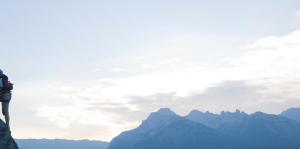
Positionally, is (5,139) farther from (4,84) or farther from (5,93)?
(4,84)

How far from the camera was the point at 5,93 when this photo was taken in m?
19.5

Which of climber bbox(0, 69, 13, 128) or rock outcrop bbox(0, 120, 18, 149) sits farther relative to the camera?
climber bbox(0, 69, 13, 128)

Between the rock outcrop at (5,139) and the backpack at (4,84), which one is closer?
the rock outcrop at (5,139)

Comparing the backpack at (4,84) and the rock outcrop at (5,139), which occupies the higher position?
the backpack at (4,84)

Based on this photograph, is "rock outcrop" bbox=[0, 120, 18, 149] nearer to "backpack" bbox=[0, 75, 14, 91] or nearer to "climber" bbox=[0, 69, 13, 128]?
"climber" bbox=[0, 69, 13, 128]

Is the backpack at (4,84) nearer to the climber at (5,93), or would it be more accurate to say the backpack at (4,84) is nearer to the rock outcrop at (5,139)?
the climber at (5,93)

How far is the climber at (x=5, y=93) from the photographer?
63.0 feet

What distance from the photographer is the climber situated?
19.2 m

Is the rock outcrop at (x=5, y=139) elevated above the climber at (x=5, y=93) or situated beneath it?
situated beneath

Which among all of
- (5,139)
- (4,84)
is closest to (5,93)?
(4,84)

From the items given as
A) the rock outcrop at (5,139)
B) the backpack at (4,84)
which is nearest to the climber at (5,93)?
the backpack at (4,84)

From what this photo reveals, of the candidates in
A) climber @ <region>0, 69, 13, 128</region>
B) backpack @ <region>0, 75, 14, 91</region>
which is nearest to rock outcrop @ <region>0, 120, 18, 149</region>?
climber @ <region>0, 69, 13, 128</region>

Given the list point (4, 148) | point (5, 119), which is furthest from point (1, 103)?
point (4, 148)

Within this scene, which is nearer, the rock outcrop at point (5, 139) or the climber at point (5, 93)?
the rock outcrop at point (5, 139)
